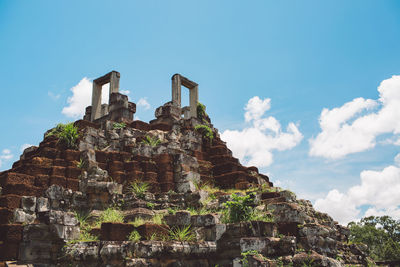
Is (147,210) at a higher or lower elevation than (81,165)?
lower

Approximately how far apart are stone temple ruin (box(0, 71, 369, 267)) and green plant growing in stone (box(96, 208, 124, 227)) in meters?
0.05

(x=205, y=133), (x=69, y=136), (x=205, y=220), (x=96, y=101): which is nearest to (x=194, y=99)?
(x=205, y=133)

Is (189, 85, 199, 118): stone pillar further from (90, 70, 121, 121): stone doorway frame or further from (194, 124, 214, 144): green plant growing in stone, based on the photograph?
(194, 124, 214, 144): green plant growing in stone

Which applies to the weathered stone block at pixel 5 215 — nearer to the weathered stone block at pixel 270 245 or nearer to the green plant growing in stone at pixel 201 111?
the weathered stone block at pixel 270 245

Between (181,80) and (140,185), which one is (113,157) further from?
(181,80)

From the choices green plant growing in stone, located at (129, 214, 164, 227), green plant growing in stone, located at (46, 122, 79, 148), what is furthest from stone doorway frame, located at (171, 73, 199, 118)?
green plant growing in stone, located at (129, 214, 164, 227)

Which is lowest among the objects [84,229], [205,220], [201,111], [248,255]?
[248,255]

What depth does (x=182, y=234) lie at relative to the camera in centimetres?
746

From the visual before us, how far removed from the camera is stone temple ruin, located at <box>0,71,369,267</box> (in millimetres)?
6824

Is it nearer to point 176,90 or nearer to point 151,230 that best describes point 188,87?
point 176,90

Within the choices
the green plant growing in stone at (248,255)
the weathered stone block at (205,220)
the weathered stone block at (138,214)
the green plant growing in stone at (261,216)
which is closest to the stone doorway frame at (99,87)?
the weathered stone block at (138,214)

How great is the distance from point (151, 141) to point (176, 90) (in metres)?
5.34

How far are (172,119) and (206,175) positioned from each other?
3802 mm

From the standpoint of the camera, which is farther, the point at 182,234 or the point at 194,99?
the point at 194,99
